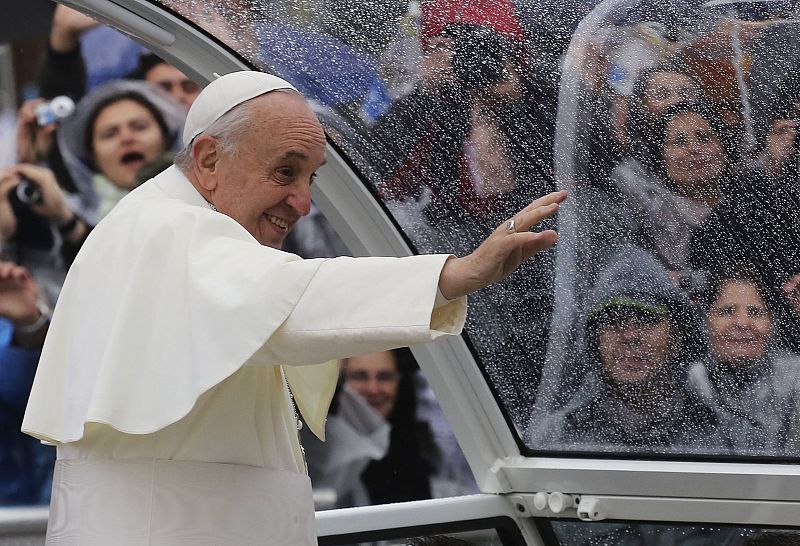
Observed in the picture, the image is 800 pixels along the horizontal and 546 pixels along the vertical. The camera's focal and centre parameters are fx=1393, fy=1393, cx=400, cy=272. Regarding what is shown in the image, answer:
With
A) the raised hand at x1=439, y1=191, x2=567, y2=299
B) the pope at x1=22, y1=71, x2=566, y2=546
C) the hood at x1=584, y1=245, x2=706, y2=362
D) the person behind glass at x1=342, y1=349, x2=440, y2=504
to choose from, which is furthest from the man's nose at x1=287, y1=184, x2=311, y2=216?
the person behind glass at x1=342, y1=349, x2=440, y2=504

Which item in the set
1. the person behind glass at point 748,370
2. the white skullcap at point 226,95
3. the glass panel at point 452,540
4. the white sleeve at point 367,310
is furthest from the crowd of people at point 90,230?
the white sleeve at point 367,310

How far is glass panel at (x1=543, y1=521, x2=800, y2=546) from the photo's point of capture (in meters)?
4.01

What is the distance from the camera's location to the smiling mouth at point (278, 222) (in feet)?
9.52

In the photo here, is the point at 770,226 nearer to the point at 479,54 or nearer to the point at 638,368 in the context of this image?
the point at 638,368

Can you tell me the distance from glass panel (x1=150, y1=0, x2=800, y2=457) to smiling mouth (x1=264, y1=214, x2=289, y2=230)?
48.0 inches

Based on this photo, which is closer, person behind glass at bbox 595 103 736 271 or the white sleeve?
the white sleeve

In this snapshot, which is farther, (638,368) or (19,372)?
(19,372)

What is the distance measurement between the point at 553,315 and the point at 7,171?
4.14m

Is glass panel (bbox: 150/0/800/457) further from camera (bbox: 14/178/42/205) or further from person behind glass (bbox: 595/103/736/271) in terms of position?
camera (bbox: 14/178/42/205)

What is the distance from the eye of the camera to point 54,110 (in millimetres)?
7672

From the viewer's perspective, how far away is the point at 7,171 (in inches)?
295

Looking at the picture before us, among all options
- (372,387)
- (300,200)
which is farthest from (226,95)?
(372,387)

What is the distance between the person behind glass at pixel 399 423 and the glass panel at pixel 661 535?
345 cm

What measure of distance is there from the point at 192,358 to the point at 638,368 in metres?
1.96
